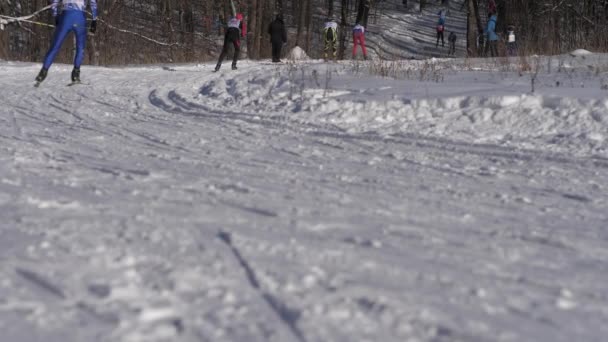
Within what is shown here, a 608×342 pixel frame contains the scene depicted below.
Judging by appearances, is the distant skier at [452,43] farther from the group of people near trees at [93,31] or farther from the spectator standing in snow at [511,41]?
the spectator standing in snow at [511,41]

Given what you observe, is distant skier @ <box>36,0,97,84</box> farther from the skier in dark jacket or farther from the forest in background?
the skier in dark jacket

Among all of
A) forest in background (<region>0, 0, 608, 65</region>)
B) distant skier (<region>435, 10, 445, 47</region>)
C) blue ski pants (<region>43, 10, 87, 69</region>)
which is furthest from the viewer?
distant skier (<region>435, 10, 445, 47</region>)

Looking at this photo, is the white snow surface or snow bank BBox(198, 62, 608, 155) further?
snow bank BBox(198, 62, 608, 155)

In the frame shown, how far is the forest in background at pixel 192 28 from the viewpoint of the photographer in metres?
19.3

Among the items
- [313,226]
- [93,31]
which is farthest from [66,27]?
[313,226]

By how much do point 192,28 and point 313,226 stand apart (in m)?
34.0

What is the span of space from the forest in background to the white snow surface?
1136cm

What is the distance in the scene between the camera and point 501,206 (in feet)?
10.8

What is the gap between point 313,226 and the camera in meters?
2.83

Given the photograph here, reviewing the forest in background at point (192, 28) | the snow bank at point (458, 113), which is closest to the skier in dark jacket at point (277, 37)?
the forest in background at point (192, 28)

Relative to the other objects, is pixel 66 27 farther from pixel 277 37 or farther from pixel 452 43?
pixel 452 43

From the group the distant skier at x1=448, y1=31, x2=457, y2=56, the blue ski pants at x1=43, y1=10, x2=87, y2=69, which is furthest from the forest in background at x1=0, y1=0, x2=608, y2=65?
the blue ski pants at x1=43, y1=10, x2=87, y2=69

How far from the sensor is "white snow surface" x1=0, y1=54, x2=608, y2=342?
6.32ft

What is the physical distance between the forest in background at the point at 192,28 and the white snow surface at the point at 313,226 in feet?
37.3
